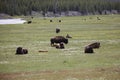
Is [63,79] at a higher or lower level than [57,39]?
higher

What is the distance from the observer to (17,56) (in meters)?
37.0

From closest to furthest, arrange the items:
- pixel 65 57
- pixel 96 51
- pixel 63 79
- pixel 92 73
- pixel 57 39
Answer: pixel 63 79 < pixel 92 73 < pixel 65 57 < pixel 96 51 < pixel 57 39

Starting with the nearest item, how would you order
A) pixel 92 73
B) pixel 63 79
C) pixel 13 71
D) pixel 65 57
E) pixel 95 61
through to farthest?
pixel 63 79, pixel 92 73, pixel 13 71, pixel 95 61, pixel 65 57

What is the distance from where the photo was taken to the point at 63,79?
25.0 metres

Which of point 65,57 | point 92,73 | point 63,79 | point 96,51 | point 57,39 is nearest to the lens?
point 63,79

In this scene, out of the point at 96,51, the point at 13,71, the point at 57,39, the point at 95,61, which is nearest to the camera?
the point at 13,71

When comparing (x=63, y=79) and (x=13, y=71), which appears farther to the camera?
(x=13, y=71)

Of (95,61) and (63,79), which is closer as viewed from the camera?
(63,79)

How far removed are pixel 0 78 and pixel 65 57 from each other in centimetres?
1080

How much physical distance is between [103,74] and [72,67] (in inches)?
155

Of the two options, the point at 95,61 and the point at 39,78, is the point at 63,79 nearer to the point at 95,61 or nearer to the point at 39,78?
the point at 39,78

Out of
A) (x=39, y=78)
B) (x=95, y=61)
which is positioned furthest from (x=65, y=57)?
(x=39, y=78)

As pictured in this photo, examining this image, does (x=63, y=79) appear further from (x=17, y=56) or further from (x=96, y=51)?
(x=96, y=51)

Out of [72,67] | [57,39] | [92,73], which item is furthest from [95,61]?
[57,39]
